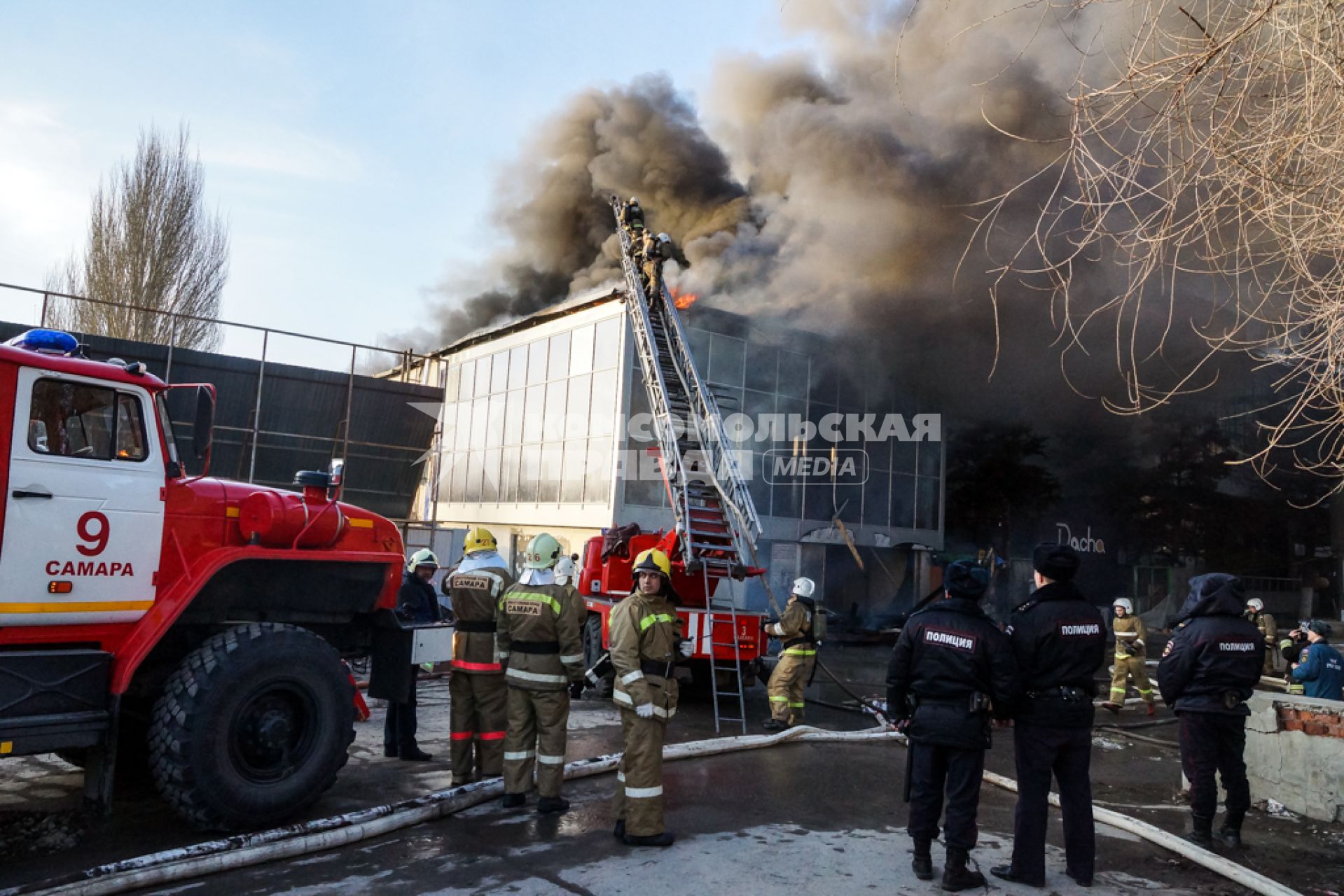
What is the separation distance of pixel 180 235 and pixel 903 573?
67.0 ft

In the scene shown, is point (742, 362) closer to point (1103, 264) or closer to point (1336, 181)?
point (1103, 264)

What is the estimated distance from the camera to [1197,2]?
6133mm

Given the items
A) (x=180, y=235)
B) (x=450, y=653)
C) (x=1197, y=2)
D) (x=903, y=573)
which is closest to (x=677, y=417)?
(x=450, y=653)

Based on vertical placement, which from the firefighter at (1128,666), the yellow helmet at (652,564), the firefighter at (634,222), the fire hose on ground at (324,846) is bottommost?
the fire hose on ground at (324,846)

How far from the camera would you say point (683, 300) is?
1739 cm

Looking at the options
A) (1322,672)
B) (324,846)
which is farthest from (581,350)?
(324,846)

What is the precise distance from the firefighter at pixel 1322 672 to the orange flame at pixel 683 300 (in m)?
11.8

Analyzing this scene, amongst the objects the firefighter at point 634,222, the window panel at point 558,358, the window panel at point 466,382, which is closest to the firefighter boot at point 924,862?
the firefighter at point 634,222

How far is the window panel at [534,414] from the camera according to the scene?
19969 millimetres

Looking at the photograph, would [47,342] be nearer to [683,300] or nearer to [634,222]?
[634,222]

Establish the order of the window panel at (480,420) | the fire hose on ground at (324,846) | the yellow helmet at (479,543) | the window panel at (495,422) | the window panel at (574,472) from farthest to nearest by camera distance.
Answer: the window panel at (480,420), the window panel at (495,422), the window panel at (574,472), the yellow helmet at (479,543), the fire hose on ground at (324,846)

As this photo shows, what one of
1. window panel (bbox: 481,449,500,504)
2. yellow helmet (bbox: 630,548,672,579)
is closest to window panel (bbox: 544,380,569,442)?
window panel (bbox: 481,449,500,504)

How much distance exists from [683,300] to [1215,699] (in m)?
13.5

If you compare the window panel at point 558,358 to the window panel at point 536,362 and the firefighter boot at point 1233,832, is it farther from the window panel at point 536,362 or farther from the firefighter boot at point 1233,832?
the firefighter boot at point 1233,832
